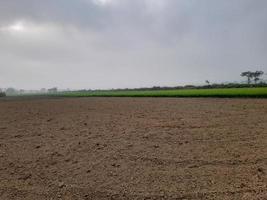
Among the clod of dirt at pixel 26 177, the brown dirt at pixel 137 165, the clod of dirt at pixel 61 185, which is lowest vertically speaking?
the clod of dirt at pixel 26 177

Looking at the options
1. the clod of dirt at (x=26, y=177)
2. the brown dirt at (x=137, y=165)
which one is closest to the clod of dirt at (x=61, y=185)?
the brown dirt at (x=137, y=165)

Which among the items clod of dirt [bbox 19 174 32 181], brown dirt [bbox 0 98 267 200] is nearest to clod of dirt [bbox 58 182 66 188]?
brown dirt [bbox 0 98 267 200]

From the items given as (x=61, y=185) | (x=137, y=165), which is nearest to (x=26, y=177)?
(x=61, y=185)

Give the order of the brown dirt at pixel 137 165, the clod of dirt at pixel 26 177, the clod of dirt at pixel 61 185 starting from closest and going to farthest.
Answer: the brown dirt at pixel 137 165, the clod of dirt at pixel 61 185, the clod of dirt at pixel 26 177

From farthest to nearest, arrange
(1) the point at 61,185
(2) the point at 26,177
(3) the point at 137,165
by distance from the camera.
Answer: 1. (3) the point at 137,165
2. (2) the point at 26,177
3. (1) the point at 61,185

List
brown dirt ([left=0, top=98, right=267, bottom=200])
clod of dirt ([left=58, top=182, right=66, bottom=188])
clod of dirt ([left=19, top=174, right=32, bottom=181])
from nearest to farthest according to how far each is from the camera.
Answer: brown dirt ([left=0, top=98, right=267, bottom=200]) → clod of dirt ([left=58, top=182, right=66, bottom=188]) → clod of dirt ([left=19, top=174, right=32, bottom=181])

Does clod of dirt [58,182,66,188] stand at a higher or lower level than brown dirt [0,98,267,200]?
lower

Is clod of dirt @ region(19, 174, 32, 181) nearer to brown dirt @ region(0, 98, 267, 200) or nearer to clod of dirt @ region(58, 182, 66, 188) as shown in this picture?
brown dirt @ region(0, 98, 267, 200)

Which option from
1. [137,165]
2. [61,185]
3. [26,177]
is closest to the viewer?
[61,185]

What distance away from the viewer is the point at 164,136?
33.7 feet

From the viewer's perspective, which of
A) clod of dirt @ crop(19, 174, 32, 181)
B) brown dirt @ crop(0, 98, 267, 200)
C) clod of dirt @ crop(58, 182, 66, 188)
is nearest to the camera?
brown dirt @ crop(0, 98, 267, 200)

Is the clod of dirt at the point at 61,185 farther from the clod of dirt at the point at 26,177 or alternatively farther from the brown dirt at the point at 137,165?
the clod of dirt at the point at 26,177

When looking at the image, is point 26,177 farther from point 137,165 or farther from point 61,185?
point 137,165

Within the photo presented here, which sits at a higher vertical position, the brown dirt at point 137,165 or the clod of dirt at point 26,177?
the brown dirt at point 137,165
